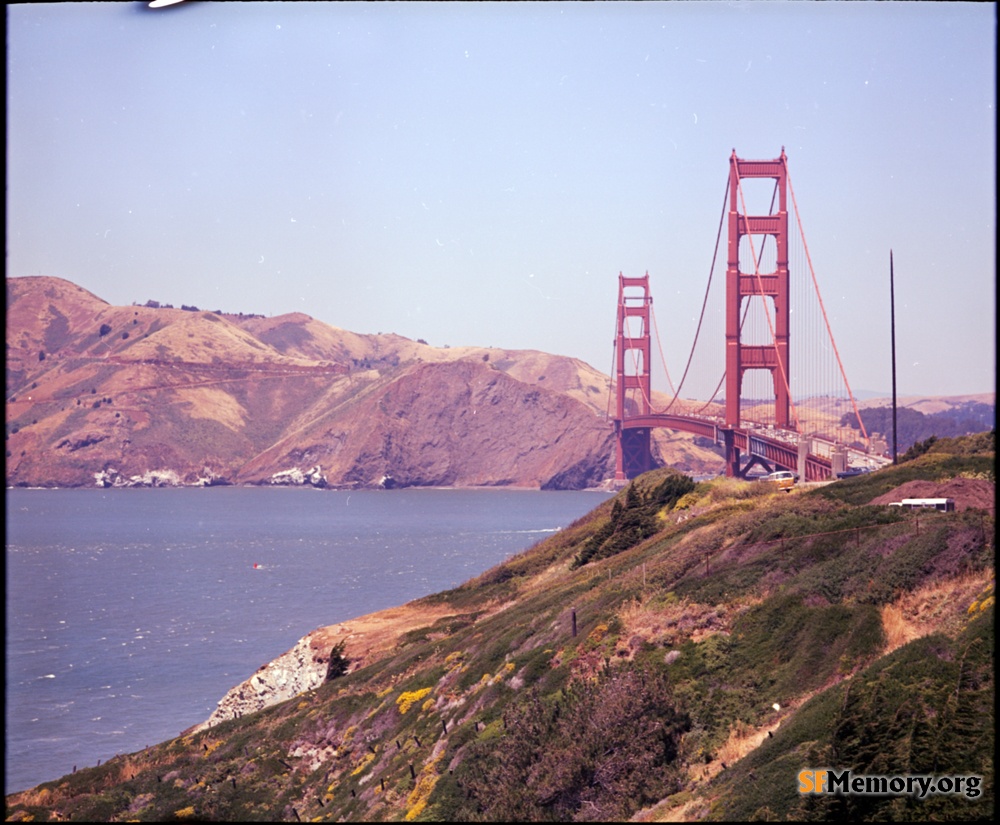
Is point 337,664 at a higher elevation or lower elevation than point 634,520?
lower

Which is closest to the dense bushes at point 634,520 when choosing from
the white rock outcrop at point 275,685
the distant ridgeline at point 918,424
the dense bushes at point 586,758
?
the white rock outcrop at point 275,685

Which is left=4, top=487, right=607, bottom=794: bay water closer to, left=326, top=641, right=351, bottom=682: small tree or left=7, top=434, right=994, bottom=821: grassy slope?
left=326, top=641, right=351, bottom=682: small tree

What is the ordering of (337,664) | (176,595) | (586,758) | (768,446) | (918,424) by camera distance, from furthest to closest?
(918,424), (176,595), (768,446), (337,664), (586,758)

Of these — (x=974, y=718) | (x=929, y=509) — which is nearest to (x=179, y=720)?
(x=929, y=509)

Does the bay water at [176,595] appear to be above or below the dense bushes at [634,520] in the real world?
below

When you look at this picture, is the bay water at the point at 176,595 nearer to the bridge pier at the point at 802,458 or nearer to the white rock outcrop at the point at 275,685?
the white rock outcrop at the point at 275,685

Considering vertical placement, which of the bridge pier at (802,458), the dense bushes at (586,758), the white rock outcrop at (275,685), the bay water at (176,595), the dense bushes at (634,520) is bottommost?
the bay water at (176,595)

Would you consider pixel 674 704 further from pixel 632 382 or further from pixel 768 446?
pixel 632 382

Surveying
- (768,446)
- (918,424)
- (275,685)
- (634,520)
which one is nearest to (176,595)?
(768,446)
